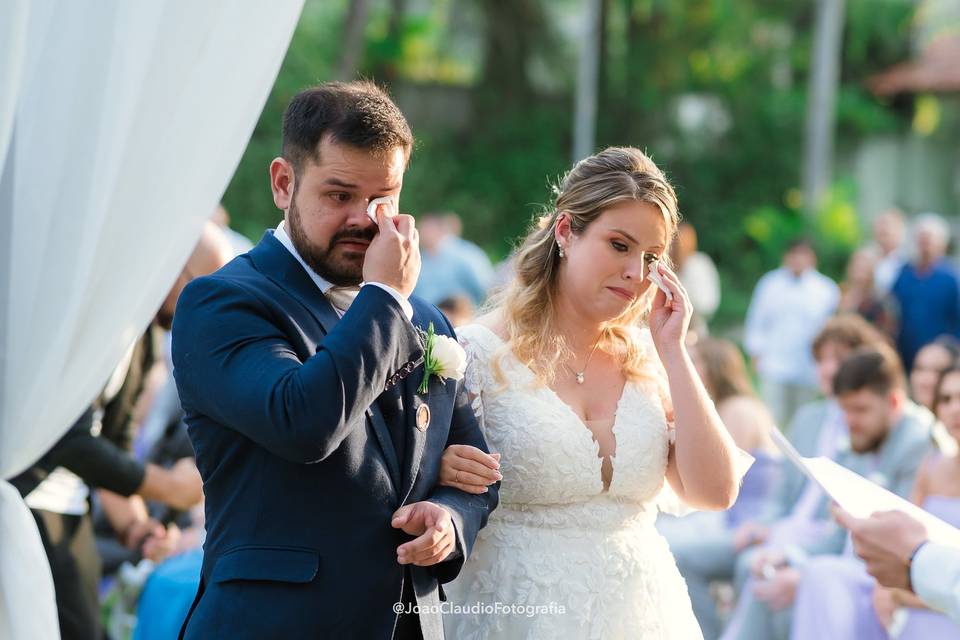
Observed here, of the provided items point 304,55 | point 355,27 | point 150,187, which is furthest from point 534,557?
point 304,55

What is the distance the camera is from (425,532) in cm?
252

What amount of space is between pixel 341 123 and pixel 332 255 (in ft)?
0.86

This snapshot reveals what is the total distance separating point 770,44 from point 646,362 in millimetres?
22634

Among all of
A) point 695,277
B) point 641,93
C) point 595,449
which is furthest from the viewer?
point 641,93

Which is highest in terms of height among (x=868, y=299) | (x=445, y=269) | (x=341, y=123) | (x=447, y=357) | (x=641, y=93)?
(x=641, y=93)

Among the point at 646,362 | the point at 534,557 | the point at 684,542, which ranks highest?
the point at 646,362

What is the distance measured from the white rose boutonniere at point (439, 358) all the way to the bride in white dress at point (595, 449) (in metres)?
0.40

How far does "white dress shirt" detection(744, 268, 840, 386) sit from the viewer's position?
39.6 ft

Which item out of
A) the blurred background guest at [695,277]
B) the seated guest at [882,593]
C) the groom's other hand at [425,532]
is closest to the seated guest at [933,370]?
the seated guest at [882,593]

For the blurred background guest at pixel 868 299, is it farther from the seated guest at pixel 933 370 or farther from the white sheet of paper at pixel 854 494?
the white sheet of paper at pixel 854 494

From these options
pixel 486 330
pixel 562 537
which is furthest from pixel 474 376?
pixel 562 537

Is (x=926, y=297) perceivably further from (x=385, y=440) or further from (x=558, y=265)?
(x=385, y=440)

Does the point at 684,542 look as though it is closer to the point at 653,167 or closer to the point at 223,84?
the point at 653,167

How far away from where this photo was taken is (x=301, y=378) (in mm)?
2279
